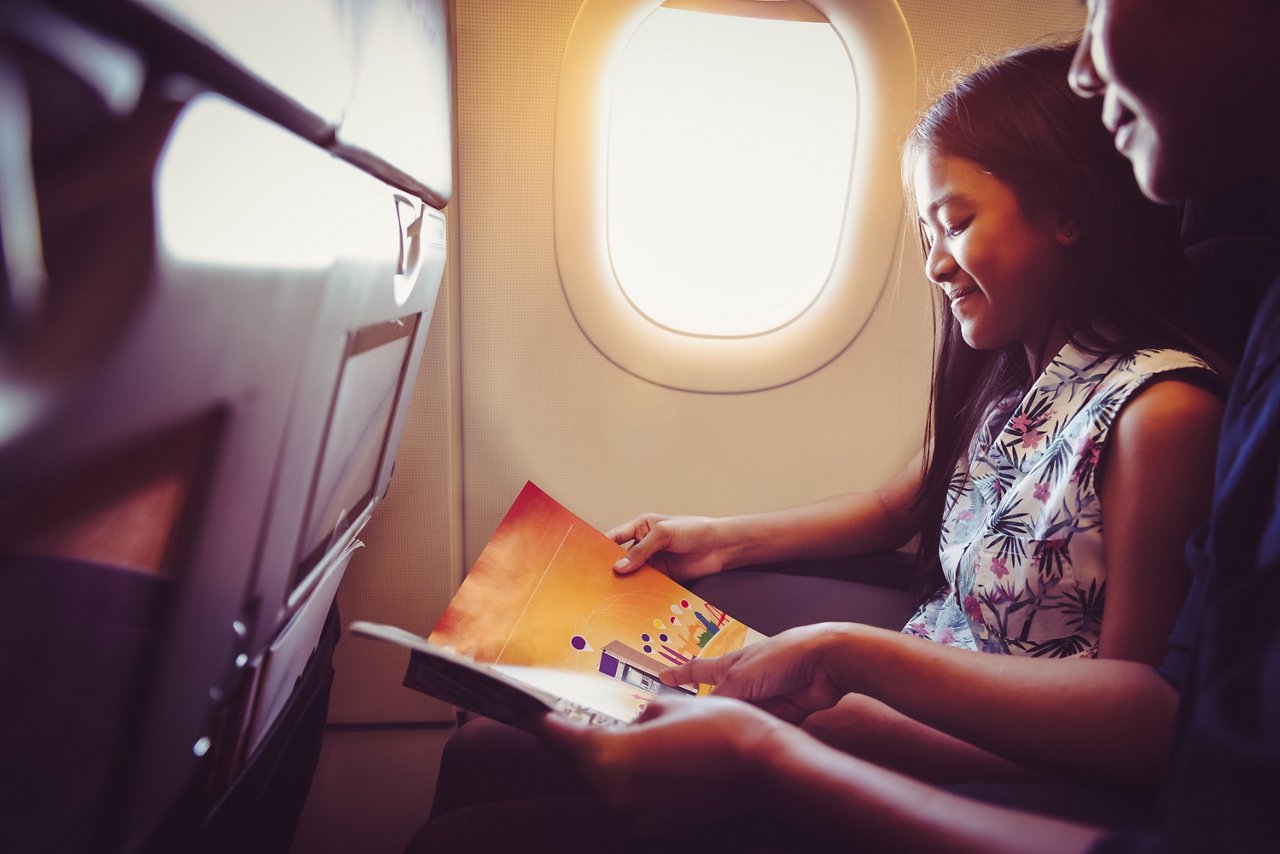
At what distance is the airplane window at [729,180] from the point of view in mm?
1338

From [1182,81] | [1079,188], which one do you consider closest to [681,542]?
[1079,188]

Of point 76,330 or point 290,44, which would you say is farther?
point 290,44

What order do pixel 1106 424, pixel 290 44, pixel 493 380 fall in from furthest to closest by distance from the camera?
1. pixel 493 380
2. pixel 1106 424
3. pixel 290 44

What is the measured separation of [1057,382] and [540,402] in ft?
2.93

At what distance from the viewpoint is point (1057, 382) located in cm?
92

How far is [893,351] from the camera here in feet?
5.06

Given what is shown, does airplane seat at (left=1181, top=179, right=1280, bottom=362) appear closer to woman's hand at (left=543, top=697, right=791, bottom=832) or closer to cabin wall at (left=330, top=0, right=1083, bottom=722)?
cabin wall at (left=330, top=0, right=1083, bottom=722)

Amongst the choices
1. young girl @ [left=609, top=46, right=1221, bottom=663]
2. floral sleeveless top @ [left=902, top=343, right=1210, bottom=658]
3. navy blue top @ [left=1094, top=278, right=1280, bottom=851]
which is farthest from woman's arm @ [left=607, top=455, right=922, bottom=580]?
navy blue top @ [left=1094, top=278, right=1280, bottom=851]

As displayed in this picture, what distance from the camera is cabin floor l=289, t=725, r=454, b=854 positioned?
51.1 inches

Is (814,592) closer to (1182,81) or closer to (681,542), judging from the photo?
(681,542)

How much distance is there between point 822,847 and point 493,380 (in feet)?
3.33

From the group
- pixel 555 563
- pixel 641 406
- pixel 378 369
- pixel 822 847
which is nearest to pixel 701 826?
pixel 822 847

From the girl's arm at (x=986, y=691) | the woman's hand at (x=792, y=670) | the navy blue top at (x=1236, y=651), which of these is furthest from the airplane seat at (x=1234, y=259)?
the woman's hand at (x=792, y=670)

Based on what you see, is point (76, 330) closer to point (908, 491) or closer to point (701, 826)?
point (701, 826)
